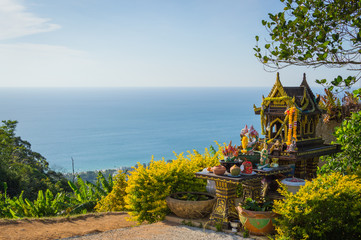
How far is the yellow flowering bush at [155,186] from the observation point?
10656 millimetres

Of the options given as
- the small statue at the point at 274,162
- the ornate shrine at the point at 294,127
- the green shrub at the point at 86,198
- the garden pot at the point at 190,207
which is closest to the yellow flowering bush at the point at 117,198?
the green shrub at the point at 86,198

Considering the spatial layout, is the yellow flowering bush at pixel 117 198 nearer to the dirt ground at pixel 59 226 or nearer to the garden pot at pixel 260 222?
the dirt ground at pixel 59 226

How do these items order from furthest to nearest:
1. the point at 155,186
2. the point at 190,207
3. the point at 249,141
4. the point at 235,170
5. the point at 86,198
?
the point at 86,198, the point at 249,141, the point at 155,186, the point at 190,207, the point at 235,170

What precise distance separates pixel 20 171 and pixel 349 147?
90.2 ft

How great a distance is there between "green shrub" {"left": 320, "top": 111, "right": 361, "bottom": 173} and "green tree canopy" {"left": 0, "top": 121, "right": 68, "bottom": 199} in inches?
823

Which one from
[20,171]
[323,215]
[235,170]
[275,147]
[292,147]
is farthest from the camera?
[20,171]

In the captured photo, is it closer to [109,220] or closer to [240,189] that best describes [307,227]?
[240,189]

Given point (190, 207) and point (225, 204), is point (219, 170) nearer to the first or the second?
point (225, 204)

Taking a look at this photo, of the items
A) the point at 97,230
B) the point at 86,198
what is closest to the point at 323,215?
the point at 97,230

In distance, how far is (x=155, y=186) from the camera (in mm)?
10875

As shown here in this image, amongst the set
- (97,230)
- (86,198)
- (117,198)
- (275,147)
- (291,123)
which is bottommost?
(86,198)

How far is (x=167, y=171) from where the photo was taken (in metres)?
11.2

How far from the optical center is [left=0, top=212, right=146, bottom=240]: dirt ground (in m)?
10.3

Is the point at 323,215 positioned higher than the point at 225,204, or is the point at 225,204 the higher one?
the point at 323,215
